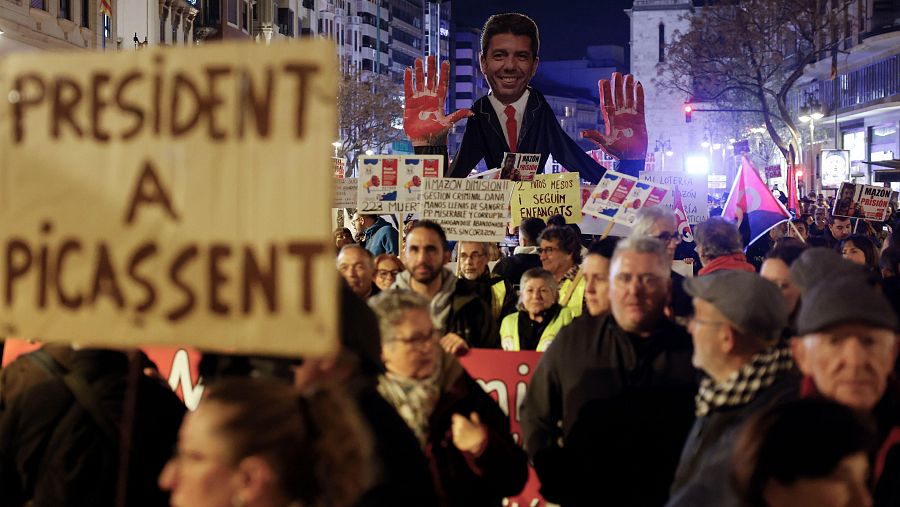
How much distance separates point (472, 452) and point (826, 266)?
168 cm

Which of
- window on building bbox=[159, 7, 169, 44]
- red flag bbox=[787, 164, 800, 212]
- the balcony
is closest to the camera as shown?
red flag bbox=[787, 164, 800, 212]

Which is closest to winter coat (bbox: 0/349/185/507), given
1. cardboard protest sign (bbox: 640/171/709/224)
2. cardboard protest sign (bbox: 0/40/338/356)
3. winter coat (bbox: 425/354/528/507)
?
cardboard protest sign (bbox: 0/40/338/356)

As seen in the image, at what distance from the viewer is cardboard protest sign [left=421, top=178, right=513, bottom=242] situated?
430 inches

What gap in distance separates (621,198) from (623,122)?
4517 mm

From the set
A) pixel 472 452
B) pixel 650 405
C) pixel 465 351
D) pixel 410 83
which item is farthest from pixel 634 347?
pixel 410 83

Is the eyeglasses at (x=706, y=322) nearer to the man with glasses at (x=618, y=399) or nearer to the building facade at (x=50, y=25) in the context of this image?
the man with glasses at (x=618, y=399)

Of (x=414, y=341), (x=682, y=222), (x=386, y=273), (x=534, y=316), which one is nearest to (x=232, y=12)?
(x=682, y=222)

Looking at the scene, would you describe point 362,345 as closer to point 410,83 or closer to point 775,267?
point 775,267

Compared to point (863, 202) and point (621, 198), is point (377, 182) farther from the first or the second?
point (863, 202)

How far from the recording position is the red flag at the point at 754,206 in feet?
42.0

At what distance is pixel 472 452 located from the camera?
4395 millimetres

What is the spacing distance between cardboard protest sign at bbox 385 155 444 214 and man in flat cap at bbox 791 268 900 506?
9.42 metres

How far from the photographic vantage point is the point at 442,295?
746 centimetres

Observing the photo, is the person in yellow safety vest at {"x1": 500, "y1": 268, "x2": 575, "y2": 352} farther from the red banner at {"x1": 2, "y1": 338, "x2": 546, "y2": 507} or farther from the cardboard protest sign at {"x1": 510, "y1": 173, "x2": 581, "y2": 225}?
the cardboard protest sign at {"x1": 510, "y1": 173, "x2": 581, "y2": 225}
